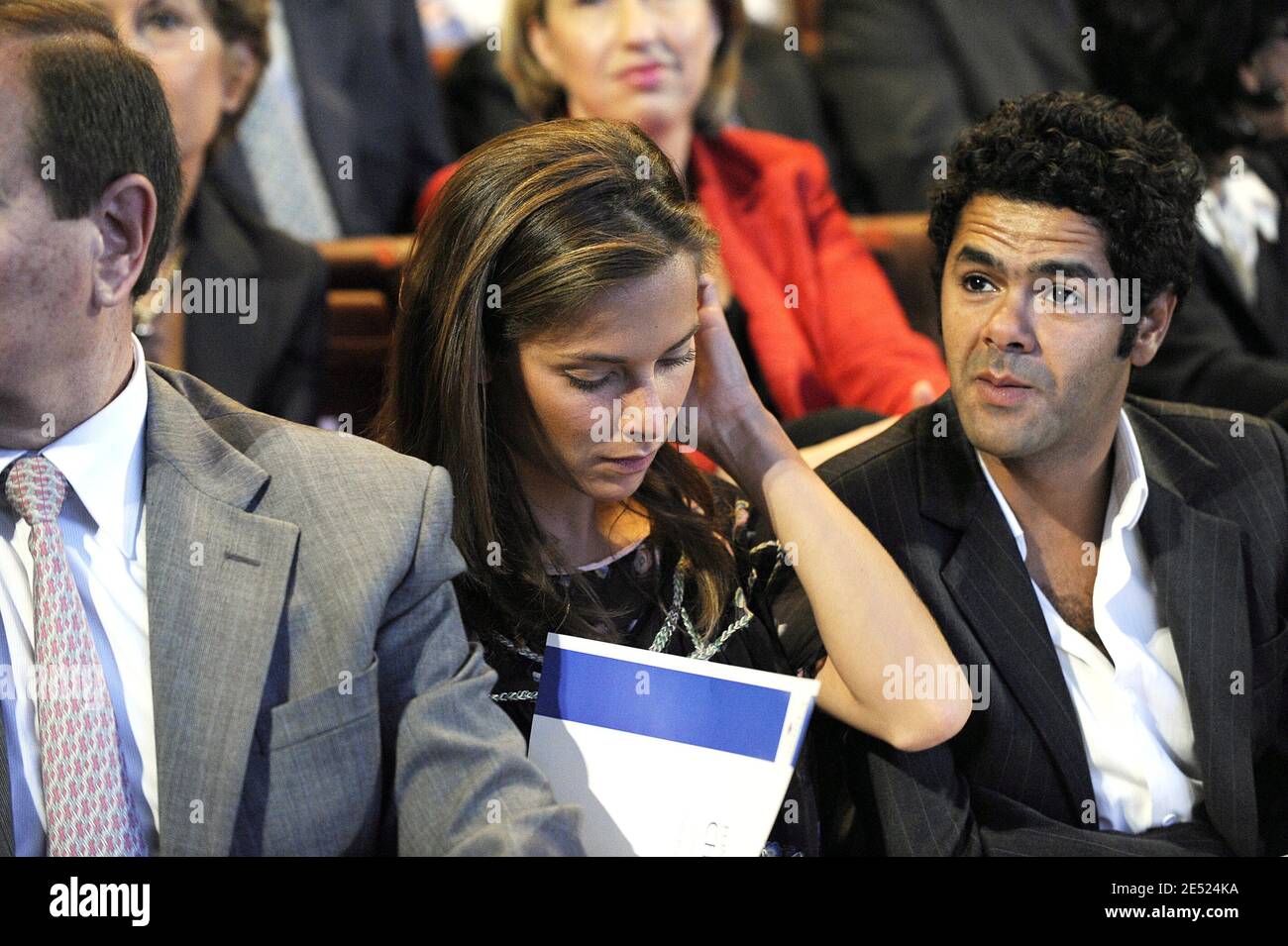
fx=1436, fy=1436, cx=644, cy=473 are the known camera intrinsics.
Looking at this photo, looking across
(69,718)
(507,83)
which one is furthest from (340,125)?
(69,718)

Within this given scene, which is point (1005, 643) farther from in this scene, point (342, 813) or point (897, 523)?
point (342, 813)

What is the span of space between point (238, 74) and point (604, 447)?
5.19 ft

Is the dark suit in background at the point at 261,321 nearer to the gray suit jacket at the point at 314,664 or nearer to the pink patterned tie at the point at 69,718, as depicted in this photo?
the gray suit jacket at the point at 314,664

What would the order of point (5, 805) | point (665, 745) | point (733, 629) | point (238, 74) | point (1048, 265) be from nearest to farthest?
1. point (5, 805)
2. point (665, 745)
3. point (733, 629)
4. point (1048, 265)
5. point (238, 74)

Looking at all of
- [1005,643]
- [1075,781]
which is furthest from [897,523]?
[1075,781]

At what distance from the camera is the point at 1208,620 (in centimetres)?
175

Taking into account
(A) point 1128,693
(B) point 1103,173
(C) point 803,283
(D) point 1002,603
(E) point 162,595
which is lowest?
(A) point 1128,693

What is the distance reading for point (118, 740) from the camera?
1.23 m

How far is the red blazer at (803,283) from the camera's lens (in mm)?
2680

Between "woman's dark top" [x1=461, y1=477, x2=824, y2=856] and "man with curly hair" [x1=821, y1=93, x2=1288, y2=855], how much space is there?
11 cm

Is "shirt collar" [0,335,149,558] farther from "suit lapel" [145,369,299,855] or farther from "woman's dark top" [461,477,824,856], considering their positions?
"woman's dark top" [461,477,824,856]

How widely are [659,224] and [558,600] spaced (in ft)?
1.38

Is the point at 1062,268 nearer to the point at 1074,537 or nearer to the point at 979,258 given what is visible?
the point at 979,258

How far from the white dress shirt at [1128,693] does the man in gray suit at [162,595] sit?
2.43 ft
